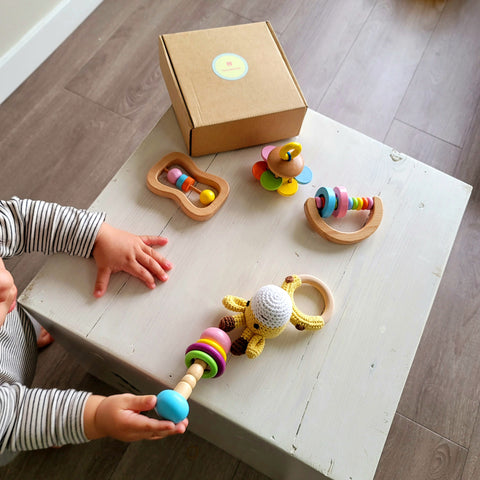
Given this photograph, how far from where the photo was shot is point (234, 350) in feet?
1.97

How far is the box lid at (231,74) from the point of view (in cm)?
72

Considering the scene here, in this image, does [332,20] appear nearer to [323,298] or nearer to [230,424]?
[323,298]

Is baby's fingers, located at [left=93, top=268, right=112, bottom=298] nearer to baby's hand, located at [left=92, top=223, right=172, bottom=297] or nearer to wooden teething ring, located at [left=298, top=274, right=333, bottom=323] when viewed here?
baby's hand, located at [left=92, top=223, right=172, bottom=297]

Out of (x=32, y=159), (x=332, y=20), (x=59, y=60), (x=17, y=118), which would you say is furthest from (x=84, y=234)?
(x=332, y=20)

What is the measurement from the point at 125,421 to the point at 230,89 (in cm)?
52

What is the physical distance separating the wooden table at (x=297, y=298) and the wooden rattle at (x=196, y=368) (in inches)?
1.5

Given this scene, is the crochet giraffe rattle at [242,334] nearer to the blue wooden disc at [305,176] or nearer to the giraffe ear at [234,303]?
the giraffe ear at [234,303]

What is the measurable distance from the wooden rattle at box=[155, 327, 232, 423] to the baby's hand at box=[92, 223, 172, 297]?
12cm

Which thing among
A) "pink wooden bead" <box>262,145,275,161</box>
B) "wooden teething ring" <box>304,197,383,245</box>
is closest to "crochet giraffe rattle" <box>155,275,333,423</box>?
"wooden teething ring" <box>304,197,383,245</box>

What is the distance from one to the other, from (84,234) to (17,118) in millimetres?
770

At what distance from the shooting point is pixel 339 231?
0.72m

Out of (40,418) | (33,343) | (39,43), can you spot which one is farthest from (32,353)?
(39,43)

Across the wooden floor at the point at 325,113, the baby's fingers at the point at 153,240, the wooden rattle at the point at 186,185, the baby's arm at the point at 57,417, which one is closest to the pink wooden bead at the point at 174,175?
the wooden rattle at the point at 186,185

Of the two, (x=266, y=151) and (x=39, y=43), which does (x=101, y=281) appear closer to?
(x=266, y=151)
